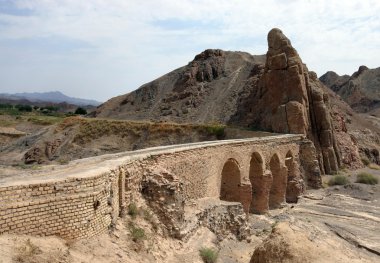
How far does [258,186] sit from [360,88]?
7298cm

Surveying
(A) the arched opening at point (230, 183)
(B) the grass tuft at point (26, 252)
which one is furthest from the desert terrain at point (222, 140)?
(A) the arched opening at point (230, 183)

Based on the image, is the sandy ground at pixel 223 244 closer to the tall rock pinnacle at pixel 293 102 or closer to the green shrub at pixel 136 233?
the green shrub at pixel 136 233

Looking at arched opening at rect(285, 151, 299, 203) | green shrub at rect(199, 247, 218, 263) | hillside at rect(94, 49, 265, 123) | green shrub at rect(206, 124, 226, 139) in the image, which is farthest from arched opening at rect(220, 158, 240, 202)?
hillside at rect(94, 49, 265, 123)

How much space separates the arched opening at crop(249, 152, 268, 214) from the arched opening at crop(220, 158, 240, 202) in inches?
116

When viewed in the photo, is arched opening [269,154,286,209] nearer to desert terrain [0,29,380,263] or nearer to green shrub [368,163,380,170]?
desert terrain [0,29,380,263]

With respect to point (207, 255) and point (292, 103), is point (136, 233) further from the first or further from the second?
point (292, 103)

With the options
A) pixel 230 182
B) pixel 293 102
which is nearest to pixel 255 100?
pixel 293 102

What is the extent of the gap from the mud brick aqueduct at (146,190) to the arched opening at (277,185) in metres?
2.16

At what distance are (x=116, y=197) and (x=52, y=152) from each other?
2757 cm

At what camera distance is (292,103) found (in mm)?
34688

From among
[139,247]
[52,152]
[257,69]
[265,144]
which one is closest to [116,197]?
[139,247]

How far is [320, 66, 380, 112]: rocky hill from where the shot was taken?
3317 inches

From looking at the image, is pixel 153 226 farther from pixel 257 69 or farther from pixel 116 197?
pixel 257 69

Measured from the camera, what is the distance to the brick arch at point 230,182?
21.8 metres
